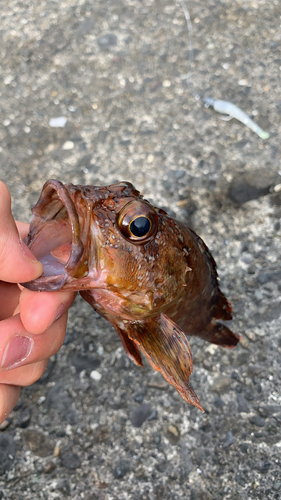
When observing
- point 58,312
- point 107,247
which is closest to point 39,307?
point 58,312

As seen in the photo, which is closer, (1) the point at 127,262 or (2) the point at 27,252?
(2) the point at 27,252

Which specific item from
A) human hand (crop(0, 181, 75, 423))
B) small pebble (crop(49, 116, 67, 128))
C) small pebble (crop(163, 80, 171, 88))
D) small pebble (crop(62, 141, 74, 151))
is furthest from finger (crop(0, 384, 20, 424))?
small pebble (crop(163, 80, 171, 88))

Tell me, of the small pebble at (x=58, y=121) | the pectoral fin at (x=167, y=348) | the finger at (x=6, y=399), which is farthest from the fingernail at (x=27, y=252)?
the small pebble at (x=58, y=121)

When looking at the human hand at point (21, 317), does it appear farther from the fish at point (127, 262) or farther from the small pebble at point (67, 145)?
the small pebble at point (67, 145)

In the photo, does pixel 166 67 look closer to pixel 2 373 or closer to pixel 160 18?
pixel 160 18

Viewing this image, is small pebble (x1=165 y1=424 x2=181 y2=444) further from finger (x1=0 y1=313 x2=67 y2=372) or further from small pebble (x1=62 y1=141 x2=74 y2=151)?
small pebble (x1=62 y1=141 x2=74 y2=151)

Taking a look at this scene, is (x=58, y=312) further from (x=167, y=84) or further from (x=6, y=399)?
(x=167, y=84)

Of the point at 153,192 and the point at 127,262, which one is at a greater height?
the point at 127,262

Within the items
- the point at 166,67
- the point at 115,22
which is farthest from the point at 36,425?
the point at 115,22
